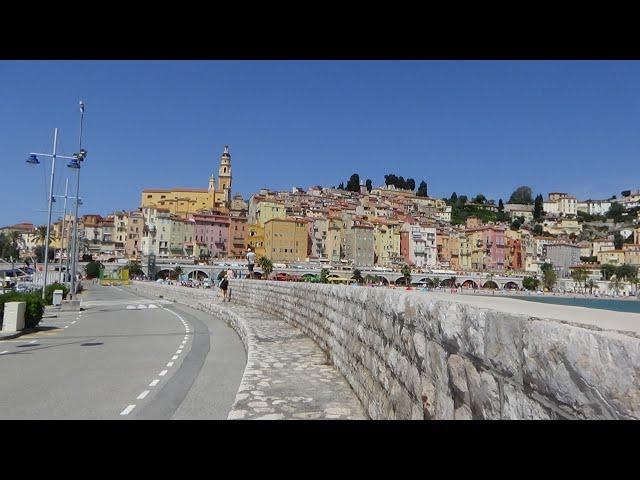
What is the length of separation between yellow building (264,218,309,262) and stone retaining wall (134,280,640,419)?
12879 cm

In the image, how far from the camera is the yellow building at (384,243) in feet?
485

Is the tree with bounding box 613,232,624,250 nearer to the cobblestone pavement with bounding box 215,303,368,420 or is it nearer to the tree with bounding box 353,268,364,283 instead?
the tree with bounding box 353,268,364,283

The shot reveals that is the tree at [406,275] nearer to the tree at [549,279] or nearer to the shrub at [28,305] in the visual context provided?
the tree at [549,279]

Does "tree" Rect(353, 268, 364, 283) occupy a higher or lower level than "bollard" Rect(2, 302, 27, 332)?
higher

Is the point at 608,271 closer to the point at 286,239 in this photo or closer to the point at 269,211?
the point at 286,239

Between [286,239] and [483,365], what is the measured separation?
133 m

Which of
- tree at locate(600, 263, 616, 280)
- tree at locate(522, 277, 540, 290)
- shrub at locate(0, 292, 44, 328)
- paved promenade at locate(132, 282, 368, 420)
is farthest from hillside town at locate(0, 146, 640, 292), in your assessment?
paved promenade at locate(132, 282, 368, 420)

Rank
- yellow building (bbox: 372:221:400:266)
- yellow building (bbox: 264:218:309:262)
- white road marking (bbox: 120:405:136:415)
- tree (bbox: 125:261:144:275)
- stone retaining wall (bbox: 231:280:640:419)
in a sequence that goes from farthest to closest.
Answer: yellow building (bbox: 372:221:400:266) → yellow building (bbox: 264:218:309:262) → tree (bbox: 125:261:144:275) → white road marking (bbox: 120:405:136:415) → stone retaining wall (bbox: 231:280:640:419)

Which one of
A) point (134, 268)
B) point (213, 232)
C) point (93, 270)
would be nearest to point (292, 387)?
point (134, 268)

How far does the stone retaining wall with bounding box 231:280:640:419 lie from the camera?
1.85 m
